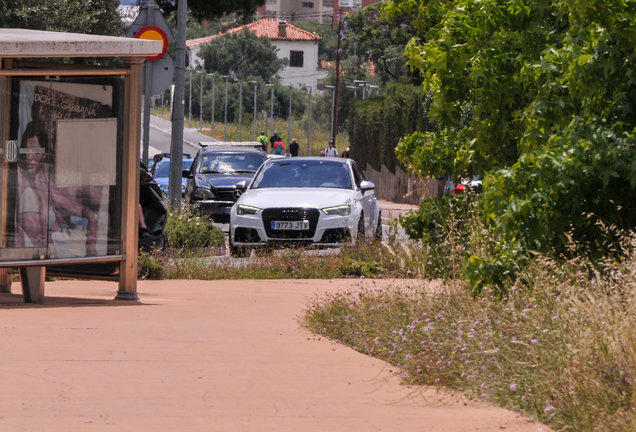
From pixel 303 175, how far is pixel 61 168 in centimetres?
749

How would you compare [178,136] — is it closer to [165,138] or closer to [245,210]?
[245,210]

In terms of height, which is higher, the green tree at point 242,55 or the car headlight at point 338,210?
the green tree at point 242,55

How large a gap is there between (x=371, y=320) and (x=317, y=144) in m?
82.9

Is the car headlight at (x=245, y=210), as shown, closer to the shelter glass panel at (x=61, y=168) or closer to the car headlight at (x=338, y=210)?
the car headlight at (x=338, y=210)

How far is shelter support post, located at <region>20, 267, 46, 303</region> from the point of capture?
856cm

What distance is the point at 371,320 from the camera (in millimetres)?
7293

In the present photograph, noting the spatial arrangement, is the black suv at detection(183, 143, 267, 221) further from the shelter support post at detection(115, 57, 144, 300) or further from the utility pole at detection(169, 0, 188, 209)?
the shelter support post at detection(115, 57, 144, 300)

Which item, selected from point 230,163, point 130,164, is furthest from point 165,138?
point 130,164

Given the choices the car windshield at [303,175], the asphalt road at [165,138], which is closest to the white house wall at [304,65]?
the asphalt road at [165,138]

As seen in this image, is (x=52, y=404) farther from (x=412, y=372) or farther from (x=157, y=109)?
(x=157, y=109)

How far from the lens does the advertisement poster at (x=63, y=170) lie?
8.64 metres

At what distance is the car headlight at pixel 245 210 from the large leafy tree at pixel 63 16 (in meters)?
9.15

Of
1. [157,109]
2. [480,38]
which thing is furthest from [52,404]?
[157,109]

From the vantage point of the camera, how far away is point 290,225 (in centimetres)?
1420
